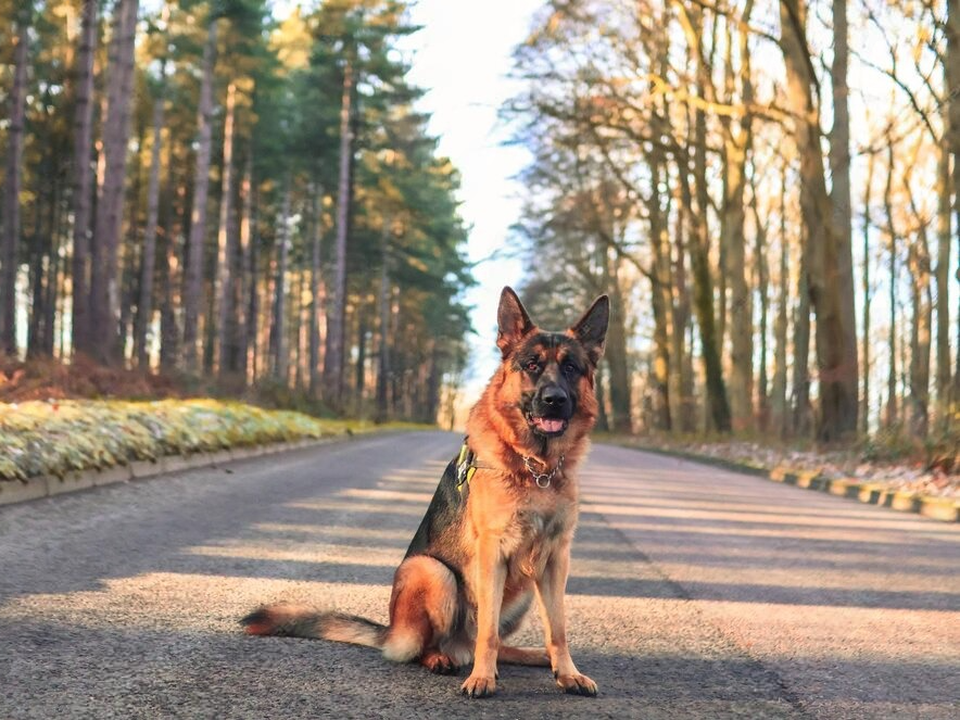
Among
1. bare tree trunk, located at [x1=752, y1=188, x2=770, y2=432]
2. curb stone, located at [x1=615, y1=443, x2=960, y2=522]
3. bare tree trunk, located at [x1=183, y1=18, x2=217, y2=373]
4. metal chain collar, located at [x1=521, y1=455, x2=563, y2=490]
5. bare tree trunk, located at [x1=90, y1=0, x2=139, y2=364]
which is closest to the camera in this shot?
metal chain collar, located at [x1=521, y1=455, x2=563, y2=490]

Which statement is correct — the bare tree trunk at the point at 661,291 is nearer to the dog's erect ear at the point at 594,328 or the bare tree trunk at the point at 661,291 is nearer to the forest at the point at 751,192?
the forest at the point at 751,192

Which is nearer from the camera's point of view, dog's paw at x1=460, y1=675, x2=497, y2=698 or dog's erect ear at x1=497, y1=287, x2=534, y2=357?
dog's paw at x1=460, y1=675, x2=497, y2=698

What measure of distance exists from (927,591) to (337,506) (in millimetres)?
6085

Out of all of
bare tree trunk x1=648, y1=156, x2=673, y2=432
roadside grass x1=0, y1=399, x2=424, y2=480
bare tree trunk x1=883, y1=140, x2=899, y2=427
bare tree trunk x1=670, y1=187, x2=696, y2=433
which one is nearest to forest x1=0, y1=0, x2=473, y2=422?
roadside grass x1=0, y1=399, x2=424, y2=480

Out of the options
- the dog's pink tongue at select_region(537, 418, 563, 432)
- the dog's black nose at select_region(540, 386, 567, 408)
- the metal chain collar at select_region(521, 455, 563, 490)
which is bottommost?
the metal chain collar at select_region(521, 455, 563, 490)

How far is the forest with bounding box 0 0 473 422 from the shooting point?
2163 cm

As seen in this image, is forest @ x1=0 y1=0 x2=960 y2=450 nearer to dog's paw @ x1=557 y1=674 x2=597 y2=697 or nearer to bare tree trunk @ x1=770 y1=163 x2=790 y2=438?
bare tree trunk @ x1=770 y1=163 x2=790 y2=438

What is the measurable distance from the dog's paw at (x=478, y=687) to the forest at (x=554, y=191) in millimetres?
11869

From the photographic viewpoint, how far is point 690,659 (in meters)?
4.34

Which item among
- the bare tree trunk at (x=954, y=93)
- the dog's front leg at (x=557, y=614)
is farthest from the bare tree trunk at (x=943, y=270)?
the dog's front leg at (x=557, y=614)

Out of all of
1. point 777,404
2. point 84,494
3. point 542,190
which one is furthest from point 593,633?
point 777,404

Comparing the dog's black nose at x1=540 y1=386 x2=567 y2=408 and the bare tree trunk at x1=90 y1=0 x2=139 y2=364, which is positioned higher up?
the bare tree trunk at x1=90 y1=0 x2=139 y2=364

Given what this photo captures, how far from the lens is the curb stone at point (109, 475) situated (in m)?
8.24

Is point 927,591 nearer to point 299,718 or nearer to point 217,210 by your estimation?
point 299,718
